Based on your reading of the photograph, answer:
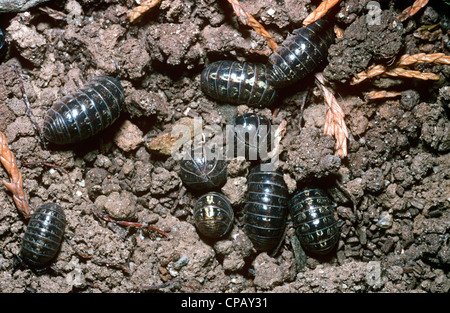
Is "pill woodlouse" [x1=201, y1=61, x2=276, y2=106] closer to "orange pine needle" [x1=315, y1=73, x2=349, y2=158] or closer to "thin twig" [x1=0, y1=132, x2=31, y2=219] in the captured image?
"orange pine needle" [x1=315, y1=73, x2=349, y2=158]

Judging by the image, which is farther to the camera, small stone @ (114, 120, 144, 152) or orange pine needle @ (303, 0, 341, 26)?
small stone @ (114, 120, 144, 152)

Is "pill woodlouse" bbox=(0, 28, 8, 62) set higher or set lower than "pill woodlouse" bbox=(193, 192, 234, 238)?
higher

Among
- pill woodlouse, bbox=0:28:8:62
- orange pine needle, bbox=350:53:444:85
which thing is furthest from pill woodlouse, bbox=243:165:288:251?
pill woodlouse, bbox=0:28:8:62

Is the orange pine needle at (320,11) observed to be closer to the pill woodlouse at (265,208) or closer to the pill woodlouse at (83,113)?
the pill woodlouse at (265,208)

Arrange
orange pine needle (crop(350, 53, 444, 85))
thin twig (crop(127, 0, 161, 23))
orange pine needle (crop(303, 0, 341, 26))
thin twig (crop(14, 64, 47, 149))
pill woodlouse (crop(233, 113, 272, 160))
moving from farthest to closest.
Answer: pill woodlouse (crop(233, 113, 272, 160))
thin twig (crop(14, 64, 47, 149))
thin twig (crop(127, 0, 161, 23))
orange pine needle (crop(303, 0, 341, 26))
orange pine needle (crop(350, 53, 444, 85))

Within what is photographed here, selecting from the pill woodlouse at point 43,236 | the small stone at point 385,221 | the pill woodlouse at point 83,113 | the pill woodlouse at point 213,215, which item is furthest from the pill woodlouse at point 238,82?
the pill woodlouse at point 43,236

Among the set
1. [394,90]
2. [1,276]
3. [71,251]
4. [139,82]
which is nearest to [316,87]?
[394,90]

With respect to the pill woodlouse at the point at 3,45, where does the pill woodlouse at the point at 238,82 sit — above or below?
below

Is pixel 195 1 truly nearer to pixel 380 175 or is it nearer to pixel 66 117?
pixel 66 117
